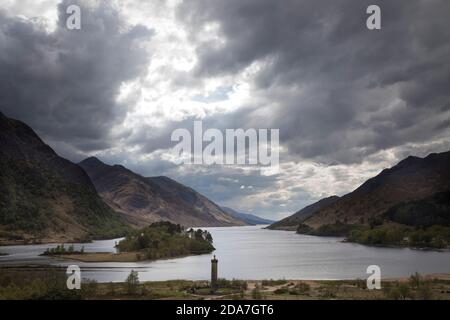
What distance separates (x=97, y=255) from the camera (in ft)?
648

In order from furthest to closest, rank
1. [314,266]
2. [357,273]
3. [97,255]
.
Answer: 1. [97,255]
2. [314,266]
3. [357,273]
